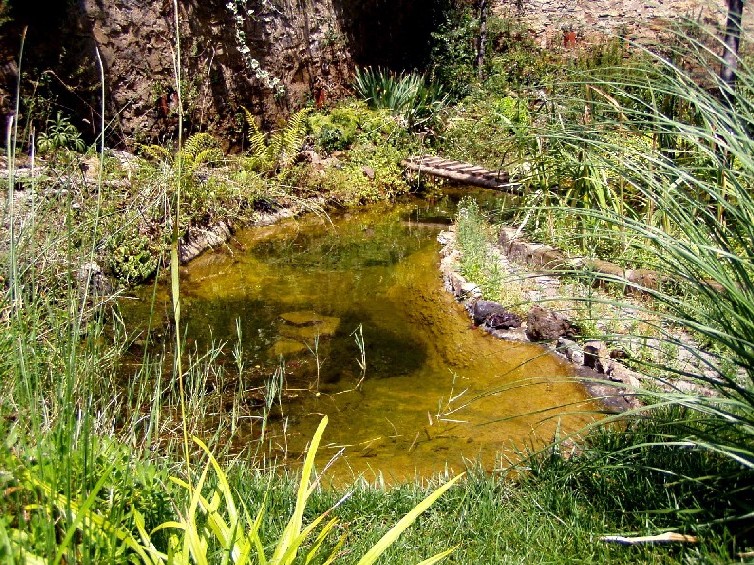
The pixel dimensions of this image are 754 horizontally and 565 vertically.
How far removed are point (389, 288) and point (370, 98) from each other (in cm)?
610

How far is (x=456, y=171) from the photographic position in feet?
32.6

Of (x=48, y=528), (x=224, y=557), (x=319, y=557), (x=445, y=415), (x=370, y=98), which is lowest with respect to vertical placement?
(x=445, y=415)

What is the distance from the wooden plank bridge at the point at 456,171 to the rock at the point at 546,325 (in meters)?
4.10

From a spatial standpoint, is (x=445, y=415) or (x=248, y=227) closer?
(x=445, y=415)

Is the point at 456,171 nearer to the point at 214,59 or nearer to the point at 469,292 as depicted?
the point at 214,59

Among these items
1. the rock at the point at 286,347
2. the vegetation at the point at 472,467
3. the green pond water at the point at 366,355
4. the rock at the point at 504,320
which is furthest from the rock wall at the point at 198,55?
the vegetation at the point at 472,467

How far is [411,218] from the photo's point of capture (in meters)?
9.10

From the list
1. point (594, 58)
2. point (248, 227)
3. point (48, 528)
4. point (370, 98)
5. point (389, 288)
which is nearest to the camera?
point (48, 528)

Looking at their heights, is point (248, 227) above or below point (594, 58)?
below

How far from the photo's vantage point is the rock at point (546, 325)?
16.5 feet

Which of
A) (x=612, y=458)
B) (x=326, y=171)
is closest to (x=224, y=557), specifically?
(x=612, y=458)

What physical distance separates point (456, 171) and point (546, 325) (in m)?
5.21

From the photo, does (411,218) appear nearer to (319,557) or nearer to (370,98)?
(370,98)

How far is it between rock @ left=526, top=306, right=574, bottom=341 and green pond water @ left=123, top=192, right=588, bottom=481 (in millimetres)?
120
